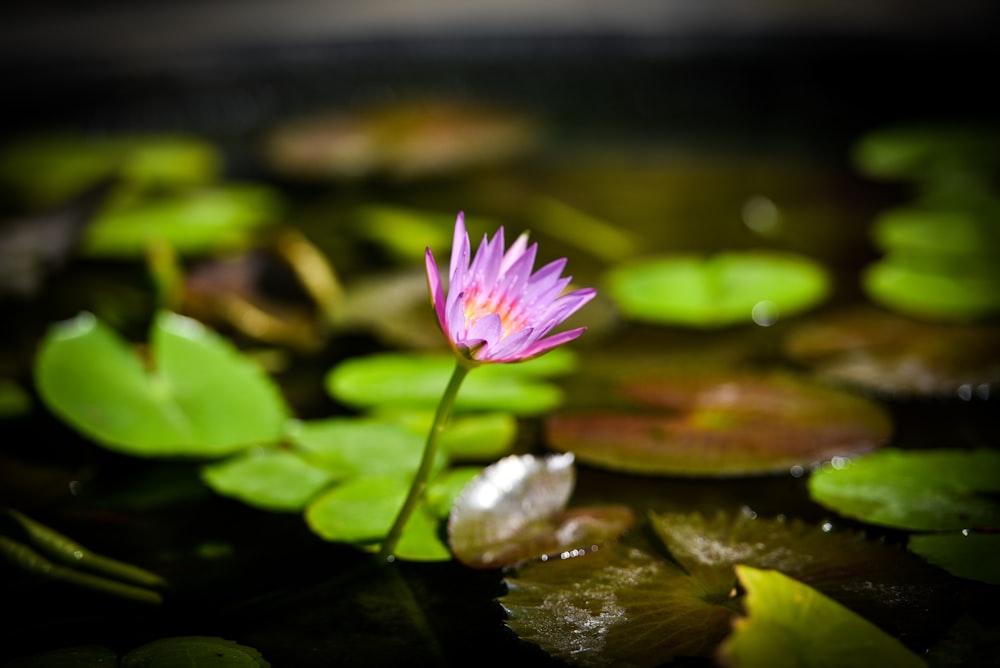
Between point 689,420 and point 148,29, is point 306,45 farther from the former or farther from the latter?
point 689,420

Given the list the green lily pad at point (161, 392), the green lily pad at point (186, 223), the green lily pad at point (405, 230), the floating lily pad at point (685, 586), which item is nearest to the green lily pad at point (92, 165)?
the green lily pad at point (186, 223)

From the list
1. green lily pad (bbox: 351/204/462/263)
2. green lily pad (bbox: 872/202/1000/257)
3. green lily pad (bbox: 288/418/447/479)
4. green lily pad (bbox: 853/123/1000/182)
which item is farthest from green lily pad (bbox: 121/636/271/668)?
green lily pad (bbox: 853/123/1000/182)

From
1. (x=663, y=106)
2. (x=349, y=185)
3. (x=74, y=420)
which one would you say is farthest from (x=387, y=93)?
(x=74, y=420)

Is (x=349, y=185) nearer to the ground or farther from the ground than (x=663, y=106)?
nearer to the ground

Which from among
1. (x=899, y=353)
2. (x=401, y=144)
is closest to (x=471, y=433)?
(x=899, y=353)

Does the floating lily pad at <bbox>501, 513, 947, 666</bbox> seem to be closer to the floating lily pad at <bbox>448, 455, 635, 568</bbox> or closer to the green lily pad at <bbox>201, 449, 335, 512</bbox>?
the floating lily pad at <bbox>448, 455, 635, 568</bbox>

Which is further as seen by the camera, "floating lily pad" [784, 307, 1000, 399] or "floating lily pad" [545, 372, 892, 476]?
"floating lily pad" [784, 307, 1000, 399]

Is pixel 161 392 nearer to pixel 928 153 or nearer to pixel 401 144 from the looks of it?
pixel 401 144
